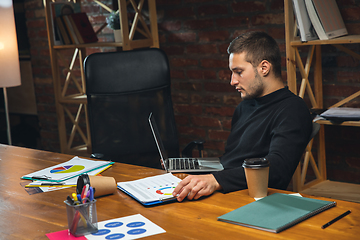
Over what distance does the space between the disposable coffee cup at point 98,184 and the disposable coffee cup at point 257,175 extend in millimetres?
441

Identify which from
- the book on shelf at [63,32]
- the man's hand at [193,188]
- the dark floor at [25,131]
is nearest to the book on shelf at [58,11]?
the book on shelf at [63,32]

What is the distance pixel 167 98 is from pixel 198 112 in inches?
27.5

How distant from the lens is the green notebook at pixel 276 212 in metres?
1.00

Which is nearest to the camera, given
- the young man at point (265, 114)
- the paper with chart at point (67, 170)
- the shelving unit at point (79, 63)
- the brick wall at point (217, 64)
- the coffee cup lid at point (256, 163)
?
the coffee cup lid at point (256, 163)

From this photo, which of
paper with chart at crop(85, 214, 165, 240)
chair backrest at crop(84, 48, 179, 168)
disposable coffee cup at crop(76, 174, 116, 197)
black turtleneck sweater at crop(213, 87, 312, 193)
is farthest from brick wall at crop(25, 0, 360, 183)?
paper with chart at crop(85, 214, 165, 240)

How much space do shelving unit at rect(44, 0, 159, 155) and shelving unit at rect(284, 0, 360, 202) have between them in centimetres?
108

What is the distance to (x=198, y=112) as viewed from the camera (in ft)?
9.72

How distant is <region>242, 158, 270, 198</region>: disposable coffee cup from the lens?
3.84 ft

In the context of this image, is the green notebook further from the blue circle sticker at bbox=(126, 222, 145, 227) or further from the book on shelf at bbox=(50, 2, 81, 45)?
the book on shelf at bbox=(50, 2, 81, 45)

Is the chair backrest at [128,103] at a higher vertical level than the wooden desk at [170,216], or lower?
higher

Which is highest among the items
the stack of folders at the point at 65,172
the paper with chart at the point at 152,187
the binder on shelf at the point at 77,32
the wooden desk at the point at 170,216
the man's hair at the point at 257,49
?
the binder on shelf at the point at 77,32

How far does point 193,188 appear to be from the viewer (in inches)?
47.9

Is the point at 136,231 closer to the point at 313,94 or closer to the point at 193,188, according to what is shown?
the point at 193,188

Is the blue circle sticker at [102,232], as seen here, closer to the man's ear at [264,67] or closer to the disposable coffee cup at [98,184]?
the disposable coffee cup at [98,184]
